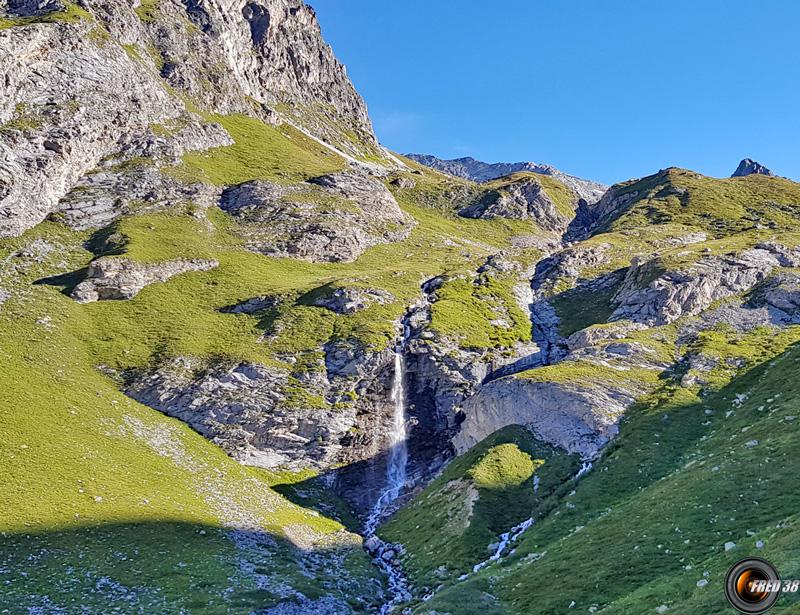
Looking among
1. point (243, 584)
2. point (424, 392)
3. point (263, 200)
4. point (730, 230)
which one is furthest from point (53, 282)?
point (730, 230)

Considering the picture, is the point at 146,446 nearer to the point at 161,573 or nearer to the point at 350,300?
the point at 161,573

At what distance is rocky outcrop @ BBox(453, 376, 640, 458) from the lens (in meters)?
57.6

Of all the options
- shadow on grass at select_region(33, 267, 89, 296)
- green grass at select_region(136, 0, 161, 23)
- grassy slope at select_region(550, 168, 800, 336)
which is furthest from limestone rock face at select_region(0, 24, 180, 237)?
grassy slope at select_region(550, 168, 800, 336)

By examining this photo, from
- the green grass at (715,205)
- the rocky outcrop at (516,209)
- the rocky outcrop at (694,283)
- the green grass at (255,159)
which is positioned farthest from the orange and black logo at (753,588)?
the rocky outcrop at (516,209)

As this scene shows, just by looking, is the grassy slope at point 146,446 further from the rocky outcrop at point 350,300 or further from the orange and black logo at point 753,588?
the orange and black logo at point 753,588

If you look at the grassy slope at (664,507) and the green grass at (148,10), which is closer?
the grassy slope at (664,507)

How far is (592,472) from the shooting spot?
50.9 m

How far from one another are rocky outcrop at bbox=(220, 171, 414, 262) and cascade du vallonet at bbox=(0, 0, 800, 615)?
78 centimetres

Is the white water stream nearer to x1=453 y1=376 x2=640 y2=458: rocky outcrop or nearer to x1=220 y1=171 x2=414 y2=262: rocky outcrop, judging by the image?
x1=453 y1=376 x2=640 y2=458: rocky outcrop

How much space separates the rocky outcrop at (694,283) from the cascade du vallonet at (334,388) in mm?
543

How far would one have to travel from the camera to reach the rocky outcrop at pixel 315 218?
124188mm

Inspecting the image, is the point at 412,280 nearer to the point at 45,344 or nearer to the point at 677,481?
the point at 45,344

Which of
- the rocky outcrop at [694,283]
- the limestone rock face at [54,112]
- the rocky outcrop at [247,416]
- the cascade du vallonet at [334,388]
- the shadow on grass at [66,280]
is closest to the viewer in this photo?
the cascade du vallonet at [334,388]

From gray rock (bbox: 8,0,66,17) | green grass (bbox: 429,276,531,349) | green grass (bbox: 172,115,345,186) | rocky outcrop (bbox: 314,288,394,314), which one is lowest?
green grass (bbox: 429,276,531,349)
